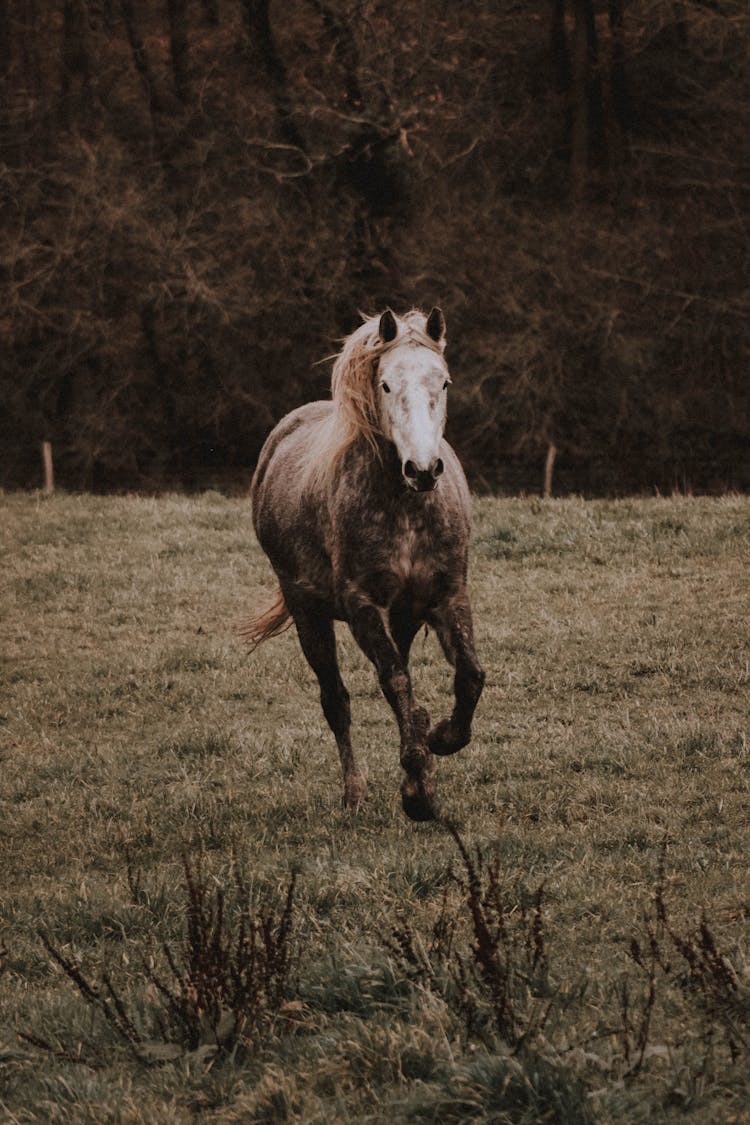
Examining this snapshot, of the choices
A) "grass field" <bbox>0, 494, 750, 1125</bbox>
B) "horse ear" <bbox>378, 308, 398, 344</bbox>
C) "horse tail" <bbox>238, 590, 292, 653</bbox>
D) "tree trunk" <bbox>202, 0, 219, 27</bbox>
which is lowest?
"grass field" <bbox>0, 494, 750, 1125</bbox>

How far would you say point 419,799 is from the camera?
5840mm

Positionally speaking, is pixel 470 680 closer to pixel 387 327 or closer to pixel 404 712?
pixel 404 712

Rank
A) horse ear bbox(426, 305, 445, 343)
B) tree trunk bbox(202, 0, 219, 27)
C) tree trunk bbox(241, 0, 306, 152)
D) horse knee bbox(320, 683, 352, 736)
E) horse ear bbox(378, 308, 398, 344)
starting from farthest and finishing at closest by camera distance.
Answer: tree trunk bbox(202, 0, 219, 27) → tree trunk bbox(241, 0, 306, 152) → horse knee bbox(320, 683, 352, 736) → horse ear bbox(426, 305, 445, 343) → horse ear bbox(378, 308, 398, 344)

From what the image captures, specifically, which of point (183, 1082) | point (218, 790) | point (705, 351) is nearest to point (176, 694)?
point (218, 790)

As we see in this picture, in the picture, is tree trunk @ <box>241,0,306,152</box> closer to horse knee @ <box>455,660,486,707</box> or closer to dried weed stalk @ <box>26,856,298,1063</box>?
horse knee @ <box>455,660,486,707</box>

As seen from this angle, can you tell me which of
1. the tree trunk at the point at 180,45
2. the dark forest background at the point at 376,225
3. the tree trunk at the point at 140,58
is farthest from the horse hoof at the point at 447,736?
the tree trunk at the point at 180,45

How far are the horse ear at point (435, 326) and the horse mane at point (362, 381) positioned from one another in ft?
0.10

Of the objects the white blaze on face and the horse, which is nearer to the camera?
the white blaze on face

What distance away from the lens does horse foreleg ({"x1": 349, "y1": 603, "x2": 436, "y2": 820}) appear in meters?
5.84

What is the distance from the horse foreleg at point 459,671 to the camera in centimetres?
605

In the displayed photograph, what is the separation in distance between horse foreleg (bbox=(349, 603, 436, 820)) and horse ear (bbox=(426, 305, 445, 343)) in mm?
1313

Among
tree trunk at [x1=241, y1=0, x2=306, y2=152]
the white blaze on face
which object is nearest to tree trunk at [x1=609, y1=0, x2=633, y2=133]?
tree trunk at [x1=241, y1=0, x2=306, y2=152]

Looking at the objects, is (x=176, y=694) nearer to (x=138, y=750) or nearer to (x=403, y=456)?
(x=138, y=750)

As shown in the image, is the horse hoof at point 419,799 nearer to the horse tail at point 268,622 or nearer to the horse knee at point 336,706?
the horse knee at point 336,706
